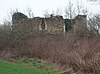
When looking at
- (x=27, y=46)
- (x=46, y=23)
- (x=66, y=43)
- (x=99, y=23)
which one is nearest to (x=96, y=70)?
(x=66, y=43)

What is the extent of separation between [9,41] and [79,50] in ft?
47.4

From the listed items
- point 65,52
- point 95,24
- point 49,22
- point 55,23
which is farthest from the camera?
point 49,22

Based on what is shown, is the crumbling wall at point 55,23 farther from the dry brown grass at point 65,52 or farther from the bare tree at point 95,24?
the dry brown grass at point 65,52

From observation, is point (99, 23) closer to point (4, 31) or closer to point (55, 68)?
point (4, 31)

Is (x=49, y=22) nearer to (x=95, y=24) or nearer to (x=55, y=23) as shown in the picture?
(x=55, y=23)

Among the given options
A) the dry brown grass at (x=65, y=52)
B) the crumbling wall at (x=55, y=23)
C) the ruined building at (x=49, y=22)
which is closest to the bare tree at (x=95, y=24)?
the ruined building at (x=49, y=22)

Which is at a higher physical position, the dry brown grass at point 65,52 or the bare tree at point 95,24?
the bare tree at point 95,24

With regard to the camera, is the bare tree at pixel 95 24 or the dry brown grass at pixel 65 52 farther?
the bare tree at pixel 95 24

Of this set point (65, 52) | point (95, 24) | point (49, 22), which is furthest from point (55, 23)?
point (65, 52)

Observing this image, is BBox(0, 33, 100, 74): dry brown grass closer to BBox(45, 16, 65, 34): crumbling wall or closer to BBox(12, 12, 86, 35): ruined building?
BBox(12, 12, 86, 35): ruined building

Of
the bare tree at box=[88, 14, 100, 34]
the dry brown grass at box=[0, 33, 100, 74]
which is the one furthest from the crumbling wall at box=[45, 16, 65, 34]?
the dry brown grass at box=[0, 33, 100, 74]

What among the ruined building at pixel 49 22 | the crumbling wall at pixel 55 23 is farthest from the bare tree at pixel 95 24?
the crumbling wall at pixel 55 23

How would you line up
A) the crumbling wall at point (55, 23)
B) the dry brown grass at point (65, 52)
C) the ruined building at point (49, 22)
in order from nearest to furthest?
the dry brown grass at point (65, 52) < the ruined building at point (49, 22) < the crumbling wall at point (55, 23)

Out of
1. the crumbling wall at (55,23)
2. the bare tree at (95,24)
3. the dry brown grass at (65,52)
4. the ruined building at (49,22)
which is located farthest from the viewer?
the crumbling wall at (55,23)
